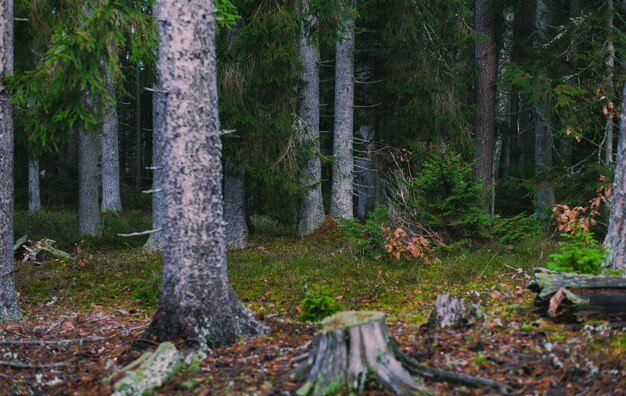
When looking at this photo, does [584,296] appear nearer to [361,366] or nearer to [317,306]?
[361,366]

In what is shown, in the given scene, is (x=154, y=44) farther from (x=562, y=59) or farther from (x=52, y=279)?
(x=562, y=59)

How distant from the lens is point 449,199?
10.7 meters

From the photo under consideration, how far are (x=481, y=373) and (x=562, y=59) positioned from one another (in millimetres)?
14329

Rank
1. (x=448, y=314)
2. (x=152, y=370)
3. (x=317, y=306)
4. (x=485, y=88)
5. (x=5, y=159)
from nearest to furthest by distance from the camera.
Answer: (x=152, y=370) < (x=448, y=314) < (x=317, y=306) < (x=5, y=159) < (x=485, y=88)

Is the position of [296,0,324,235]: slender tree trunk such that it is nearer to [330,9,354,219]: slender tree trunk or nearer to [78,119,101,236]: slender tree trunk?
[330,9,354,219]: slender tree trunk

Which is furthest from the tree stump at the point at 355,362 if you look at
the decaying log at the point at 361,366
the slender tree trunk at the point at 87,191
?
the slender tree trunk at the point at 87,191

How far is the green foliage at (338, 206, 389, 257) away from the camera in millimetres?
11141

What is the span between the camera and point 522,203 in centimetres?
2284

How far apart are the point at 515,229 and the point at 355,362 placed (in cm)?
702

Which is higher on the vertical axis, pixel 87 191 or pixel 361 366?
pixel 87 191

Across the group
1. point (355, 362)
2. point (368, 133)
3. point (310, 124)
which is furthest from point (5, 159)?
point (368, 133)

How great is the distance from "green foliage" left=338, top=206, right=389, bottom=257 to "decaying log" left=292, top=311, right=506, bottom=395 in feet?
19.8

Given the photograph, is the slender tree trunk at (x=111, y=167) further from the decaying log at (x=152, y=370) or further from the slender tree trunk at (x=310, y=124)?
the decaying log at (x=152, y=370)

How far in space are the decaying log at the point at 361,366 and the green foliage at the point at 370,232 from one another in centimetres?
604
